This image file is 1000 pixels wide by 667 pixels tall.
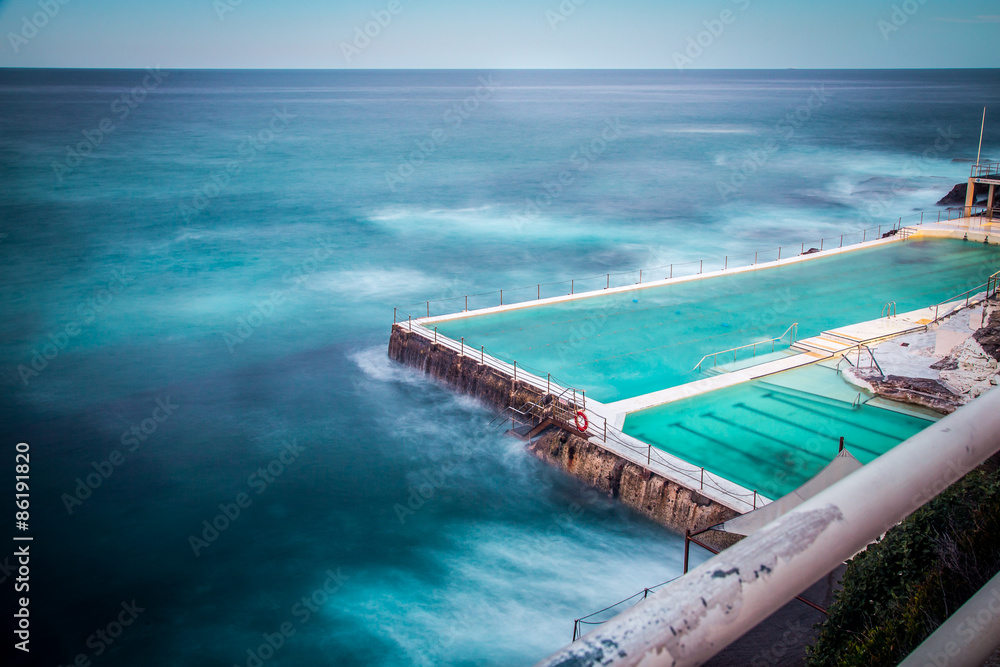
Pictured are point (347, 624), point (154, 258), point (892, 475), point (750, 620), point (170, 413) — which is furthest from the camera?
point (154, 258)

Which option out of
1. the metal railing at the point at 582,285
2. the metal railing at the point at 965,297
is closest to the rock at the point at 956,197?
the metal railing at the point at 582,285

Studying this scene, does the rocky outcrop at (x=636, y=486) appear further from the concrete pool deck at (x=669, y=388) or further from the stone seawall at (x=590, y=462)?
the concrete pool deck at (x=669, y=388)

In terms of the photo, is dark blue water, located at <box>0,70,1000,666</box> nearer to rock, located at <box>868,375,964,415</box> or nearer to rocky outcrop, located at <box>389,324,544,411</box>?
rocky outcrop, located at <box>389,324,544,411</box>

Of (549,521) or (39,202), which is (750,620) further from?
(39,202)

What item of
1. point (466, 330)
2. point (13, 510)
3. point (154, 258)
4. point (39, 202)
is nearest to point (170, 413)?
point (13, 510)

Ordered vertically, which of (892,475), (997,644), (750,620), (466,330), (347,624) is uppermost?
(892,475)

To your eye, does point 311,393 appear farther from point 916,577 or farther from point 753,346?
point 916,577

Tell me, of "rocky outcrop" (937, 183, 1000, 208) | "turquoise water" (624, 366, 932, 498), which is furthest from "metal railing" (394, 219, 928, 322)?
"rocky outcrop" (937, 183, 1000, 208)

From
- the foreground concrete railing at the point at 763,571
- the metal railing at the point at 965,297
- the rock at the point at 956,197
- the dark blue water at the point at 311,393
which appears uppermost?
the foreground concrete railing at the point at 763,571
